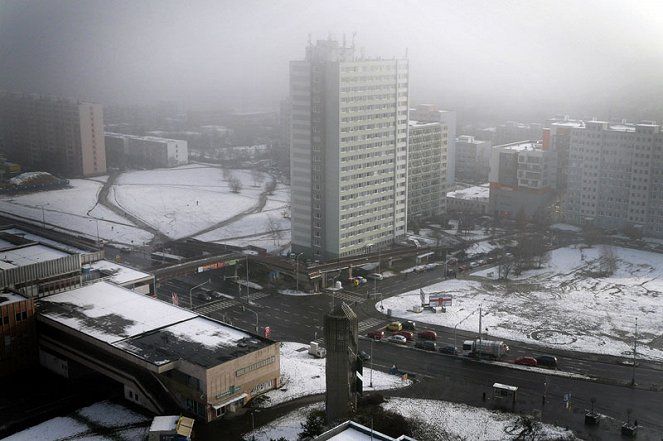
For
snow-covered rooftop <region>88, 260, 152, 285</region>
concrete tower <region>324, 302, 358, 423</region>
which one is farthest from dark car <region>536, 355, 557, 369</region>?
snow-covered rooftop <region>88, 260, 152, 285</region>

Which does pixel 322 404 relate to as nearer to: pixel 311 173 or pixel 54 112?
pixel 311 173

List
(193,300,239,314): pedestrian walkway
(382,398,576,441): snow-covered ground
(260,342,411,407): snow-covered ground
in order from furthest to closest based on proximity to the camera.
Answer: (193,300,239,314): pedestrian walkway → (260,342,411,407): snow-covered ground → (382,398,576,441): snow-covered ground

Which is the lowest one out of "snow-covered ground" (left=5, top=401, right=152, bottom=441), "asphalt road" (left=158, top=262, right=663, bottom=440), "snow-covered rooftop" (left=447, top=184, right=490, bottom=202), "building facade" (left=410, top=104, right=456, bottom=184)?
"snow-covered ground" (left=5, top=401, right=152, bottom=441)

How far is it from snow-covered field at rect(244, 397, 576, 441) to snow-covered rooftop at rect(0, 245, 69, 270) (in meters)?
6.55

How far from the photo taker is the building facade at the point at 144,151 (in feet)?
111

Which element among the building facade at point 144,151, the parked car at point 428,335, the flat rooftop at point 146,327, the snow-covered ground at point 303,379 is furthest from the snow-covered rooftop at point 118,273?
the building facade at point 144,151

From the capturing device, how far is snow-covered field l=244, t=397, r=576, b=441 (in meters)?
9.94

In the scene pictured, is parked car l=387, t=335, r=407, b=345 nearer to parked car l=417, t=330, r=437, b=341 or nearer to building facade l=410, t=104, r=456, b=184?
parked car l=417, t=330, r=437, b=341

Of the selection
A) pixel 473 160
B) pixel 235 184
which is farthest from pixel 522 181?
pixel 235 184

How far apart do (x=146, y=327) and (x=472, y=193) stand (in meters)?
16.6

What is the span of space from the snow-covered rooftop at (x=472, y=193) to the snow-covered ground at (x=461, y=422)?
15.2 metres

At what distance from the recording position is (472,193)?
26406 millimetres

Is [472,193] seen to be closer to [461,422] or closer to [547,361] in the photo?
[547,361]

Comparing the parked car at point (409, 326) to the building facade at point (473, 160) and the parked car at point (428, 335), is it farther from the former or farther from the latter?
the building facade at point (473, 160)
